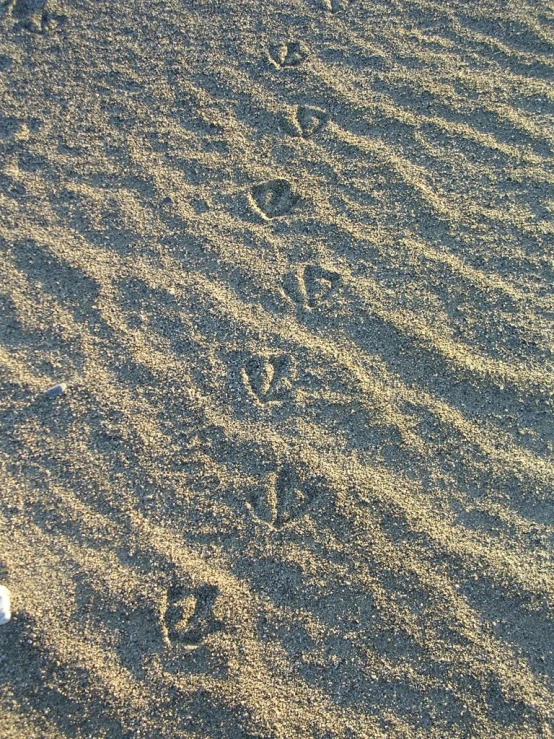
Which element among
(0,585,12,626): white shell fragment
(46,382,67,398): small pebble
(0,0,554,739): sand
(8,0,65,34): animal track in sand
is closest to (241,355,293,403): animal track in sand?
(0,0,554,739): sand

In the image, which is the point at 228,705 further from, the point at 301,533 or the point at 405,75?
the point at 405,75

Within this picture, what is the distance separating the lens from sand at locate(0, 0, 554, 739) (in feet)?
5.08

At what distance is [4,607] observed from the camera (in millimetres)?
1570

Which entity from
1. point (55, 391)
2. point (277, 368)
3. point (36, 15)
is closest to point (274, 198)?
point (277, 368)

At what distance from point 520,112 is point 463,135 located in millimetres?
245

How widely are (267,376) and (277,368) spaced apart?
0.04 meters

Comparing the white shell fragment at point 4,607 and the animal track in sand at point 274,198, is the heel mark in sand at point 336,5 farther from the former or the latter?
the white shell fragment at point 4,607

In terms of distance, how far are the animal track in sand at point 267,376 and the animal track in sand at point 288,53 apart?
4.13ft

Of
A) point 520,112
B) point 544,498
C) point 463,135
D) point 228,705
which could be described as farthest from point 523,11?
point 228,705

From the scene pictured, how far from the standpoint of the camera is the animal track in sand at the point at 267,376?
186 cm

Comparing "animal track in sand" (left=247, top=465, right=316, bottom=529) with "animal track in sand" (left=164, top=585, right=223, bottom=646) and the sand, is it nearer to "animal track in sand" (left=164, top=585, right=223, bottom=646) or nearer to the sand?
the sand

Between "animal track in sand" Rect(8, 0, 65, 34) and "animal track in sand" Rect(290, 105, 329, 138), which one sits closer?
"animal track in sand" Rect(290, 105, 329, 138)

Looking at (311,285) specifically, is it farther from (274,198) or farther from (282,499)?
(282,499)

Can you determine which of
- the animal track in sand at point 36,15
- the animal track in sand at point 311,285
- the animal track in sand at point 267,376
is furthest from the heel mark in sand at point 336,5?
the animal track in sand at point 267,376
